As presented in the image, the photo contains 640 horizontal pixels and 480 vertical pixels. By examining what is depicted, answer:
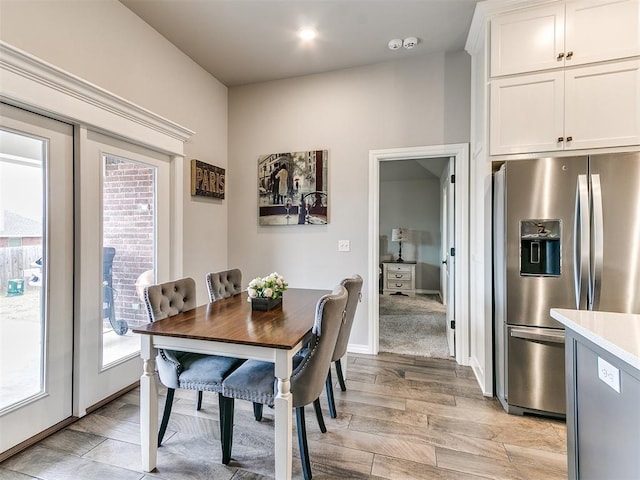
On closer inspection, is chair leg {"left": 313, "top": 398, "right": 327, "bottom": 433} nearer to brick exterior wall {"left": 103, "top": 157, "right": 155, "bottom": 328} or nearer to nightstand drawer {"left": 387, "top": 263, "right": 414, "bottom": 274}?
brick exterior wall {"left": 103, "top": 157, "right": 155, "bottom": 328}

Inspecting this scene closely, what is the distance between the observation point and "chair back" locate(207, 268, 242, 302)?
95.0 inches

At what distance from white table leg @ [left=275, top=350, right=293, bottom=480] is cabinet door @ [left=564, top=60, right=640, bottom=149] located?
2.39 metres

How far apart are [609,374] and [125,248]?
2938mm

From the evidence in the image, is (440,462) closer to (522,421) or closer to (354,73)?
(522,421)

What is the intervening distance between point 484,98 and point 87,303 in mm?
3279

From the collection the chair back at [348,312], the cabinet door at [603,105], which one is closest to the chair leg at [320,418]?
the chair back at [348,312]

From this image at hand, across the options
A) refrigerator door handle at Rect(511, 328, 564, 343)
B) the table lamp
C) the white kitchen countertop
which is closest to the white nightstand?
the table lamp

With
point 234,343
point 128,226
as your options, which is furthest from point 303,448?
point 128,226

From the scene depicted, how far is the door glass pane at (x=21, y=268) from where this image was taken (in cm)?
178

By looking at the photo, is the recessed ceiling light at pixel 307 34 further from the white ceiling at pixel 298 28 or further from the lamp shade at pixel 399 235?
the lamp shade at pixel 399 235

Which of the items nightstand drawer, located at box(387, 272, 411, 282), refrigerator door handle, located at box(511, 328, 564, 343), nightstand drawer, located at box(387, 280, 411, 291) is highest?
refrigerator door handle, located at box(511, 328, 564, 343)

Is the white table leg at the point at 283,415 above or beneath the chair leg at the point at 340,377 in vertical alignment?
above

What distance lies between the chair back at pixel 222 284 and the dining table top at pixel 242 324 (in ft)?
0.60

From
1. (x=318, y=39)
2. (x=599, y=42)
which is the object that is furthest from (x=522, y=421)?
(x=318, y=39)
